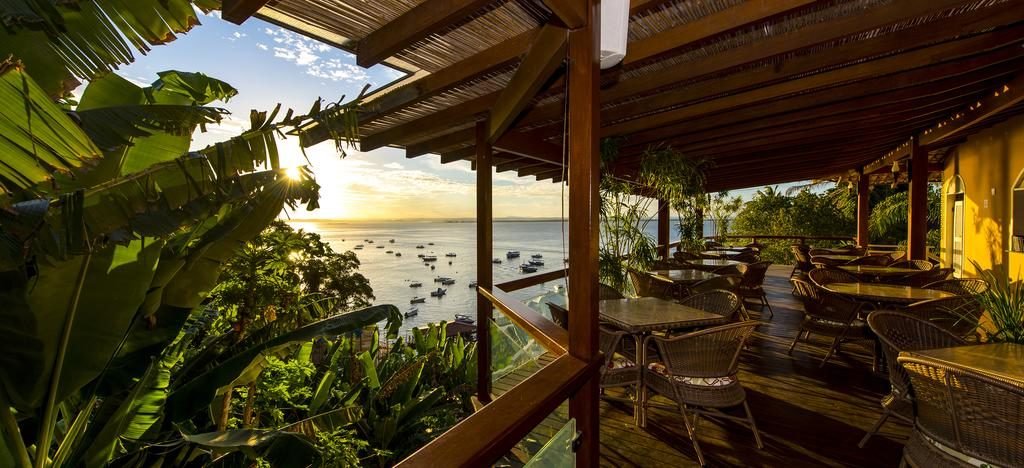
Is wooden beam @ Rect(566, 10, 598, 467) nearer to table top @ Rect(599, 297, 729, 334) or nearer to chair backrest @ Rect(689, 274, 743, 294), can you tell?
table top @ Rect(599, 297, 729, 334)

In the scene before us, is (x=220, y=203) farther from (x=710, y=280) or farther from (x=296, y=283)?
(x=710, y=280)

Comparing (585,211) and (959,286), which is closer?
(585,211)

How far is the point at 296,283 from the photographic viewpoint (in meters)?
4.33

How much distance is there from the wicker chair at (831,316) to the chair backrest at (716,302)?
1.03m

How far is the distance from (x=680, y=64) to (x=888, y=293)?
302 cm

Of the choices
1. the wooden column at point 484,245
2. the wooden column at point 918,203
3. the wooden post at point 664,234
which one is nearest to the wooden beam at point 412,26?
the wooden column at point 484,245

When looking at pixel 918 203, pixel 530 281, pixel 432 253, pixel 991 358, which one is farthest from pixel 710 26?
pixel 432 253

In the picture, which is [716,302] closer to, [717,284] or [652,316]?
[652,316]

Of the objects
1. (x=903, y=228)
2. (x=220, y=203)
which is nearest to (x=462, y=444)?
(x=220, y=203)

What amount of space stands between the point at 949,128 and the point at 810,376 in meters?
4.95

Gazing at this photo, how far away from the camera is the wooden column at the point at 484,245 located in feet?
12.8

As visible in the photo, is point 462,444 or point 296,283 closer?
point 462,444

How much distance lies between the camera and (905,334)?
2.76m

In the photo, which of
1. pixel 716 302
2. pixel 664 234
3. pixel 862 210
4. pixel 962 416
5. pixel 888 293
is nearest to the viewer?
pixel 962 416
